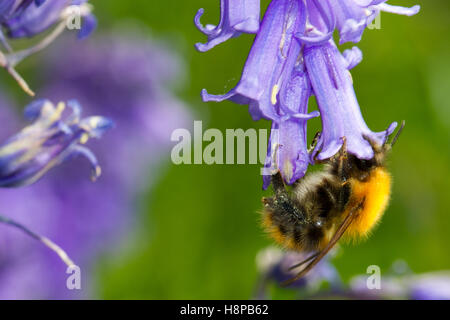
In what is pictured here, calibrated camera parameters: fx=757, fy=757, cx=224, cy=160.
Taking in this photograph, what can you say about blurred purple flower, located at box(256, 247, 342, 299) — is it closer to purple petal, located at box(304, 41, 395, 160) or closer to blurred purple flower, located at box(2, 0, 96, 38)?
purple petal, located at box(304, 41, 395, 160)

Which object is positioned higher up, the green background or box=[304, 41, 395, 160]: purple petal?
the green background

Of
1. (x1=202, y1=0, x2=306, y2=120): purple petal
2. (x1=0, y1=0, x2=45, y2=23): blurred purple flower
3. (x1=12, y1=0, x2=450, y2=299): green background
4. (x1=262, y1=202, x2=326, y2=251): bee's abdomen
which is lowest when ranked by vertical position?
(x1=262, y1=202, x2=326, y2=251): bee's abdomen

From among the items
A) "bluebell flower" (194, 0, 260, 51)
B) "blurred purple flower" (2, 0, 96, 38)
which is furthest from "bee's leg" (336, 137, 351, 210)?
"blurred purple flower" (2, 0, 96, 38)

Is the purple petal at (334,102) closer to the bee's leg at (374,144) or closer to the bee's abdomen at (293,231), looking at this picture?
the bee's leg at (374,144)

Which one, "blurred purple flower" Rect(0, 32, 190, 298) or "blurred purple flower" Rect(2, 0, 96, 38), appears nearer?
"blurred purple flower" Rect(2, 0, 96, 38)

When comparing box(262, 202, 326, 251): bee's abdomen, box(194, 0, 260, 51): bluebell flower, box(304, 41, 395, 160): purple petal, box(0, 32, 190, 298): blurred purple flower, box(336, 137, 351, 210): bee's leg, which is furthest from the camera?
box(0, 32, 190, 298): blurred purple flower

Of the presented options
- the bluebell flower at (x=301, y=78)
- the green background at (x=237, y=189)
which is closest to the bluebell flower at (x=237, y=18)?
the bluebell flower at (x=301, y=78)
